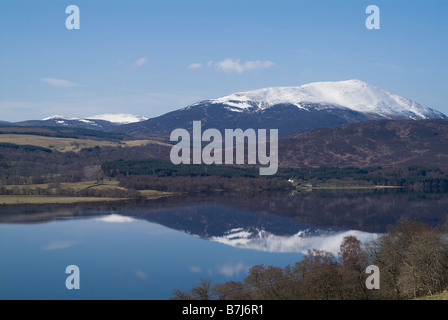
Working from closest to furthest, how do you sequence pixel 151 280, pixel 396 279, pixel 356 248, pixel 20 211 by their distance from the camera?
pixel 396 279, pixel 356 248, pixel 151 280, pixel 20 211

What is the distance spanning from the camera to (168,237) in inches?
1361

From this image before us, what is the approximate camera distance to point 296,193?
201ft

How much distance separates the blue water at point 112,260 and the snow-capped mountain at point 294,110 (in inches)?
4484

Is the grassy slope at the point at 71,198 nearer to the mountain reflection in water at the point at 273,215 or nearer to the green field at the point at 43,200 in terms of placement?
the green field at the point at 43,200

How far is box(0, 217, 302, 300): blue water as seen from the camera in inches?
867

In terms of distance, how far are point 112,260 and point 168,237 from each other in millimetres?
7365

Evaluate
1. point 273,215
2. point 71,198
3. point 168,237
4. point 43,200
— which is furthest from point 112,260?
point 71,198

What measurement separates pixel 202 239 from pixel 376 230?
36.6 ft

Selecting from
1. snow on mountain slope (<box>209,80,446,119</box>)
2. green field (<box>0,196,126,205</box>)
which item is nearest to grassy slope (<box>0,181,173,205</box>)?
green field (<box>0,196,126,205</box>)

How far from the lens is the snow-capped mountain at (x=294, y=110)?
159500 mm
